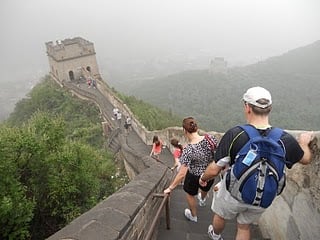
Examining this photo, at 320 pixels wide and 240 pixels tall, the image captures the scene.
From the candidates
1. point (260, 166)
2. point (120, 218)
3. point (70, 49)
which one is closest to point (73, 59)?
point (70, 49)

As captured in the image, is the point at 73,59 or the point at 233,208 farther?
the point at 73,59

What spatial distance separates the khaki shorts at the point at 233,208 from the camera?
3522mm

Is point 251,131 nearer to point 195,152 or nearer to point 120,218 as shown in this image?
point 120,218

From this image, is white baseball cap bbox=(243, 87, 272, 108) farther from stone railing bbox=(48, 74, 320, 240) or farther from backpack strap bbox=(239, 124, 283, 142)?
stone railing bbox=(48, 74, 320, 240)

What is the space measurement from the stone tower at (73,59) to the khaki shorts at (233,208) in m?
36.2

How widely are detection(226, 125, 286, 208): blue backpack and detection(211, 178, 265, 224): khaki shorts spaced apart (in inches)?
11.3

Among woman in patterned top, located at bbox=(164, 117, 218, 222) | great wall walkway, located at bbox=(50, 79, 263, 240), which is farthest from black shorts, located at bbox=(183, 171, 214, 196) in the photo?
great wall walkway, located at bbox=(50, 79, 263, 240)

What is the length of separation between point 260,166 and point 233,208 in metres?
0.71

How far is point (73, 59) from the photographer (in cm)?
3959

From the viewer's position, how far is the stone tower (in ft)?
129

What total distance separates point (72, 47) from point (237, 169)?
38427 mm

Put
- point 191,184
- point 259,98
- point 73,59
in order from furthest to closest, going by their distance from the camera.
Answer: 1. point 73,59
2. point 191,184
3. point 259,98

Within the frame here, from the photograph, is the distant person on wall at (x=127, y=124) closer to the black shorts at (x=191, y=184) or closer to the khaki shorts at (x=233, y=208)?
the black shorts at (x=191, y=184)

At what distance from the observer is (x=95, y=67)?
134 ft
